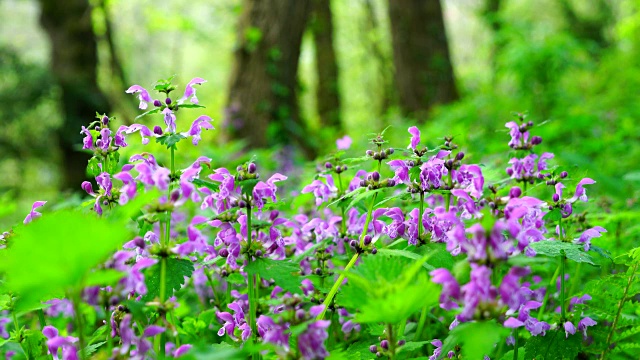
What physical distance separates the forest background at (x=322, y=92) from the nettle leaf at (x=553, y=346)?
84 centimetres

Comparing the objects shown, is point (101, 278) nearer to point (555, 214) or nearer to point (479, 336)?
point (479, 336)

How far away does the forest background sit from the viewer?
21.3 feet

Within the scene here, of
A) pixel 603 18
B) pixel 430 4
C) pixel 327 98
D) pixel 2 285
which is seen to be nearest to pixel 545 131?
pixel 2 285

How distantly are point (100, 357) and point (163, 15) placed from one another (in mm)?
13851

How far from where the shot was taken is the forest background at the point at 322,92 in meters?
6.50

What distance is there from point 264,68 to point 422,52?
14.0 ft

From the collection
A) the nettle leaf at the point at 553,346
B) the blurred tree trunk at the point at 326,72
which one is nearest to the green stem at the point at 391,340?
the nettle leaf at the point at 553,346

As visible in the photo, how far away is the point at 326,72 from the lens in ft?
50.7

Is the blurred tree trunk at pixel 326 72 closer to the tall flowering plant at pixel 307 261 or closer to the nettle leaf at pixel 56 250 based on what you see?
the tall flowering plant at pixel 307 261

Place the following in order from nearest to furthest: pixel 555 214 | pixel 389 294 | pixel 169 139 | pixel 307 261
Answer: pixel 389 294
pixel 169 139
pixel 555 214
pixel 307 261

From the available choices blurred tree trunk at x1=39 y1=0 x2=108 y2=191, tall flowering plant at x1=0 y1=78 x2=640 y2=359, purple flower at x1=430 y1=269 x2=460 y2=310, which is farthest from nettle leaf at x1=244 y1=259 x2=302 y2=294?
blurred tree trunk at x1=39 y1=0 x2=108 y2=191

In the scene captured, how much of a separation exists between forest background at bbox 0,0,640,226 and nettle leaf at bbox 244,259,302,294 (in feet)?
4.44

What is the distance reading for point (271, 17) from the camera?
8.27 meters

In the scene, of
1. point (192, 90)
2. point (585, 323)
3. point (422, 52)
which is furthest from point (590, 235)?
point (422, 52)
